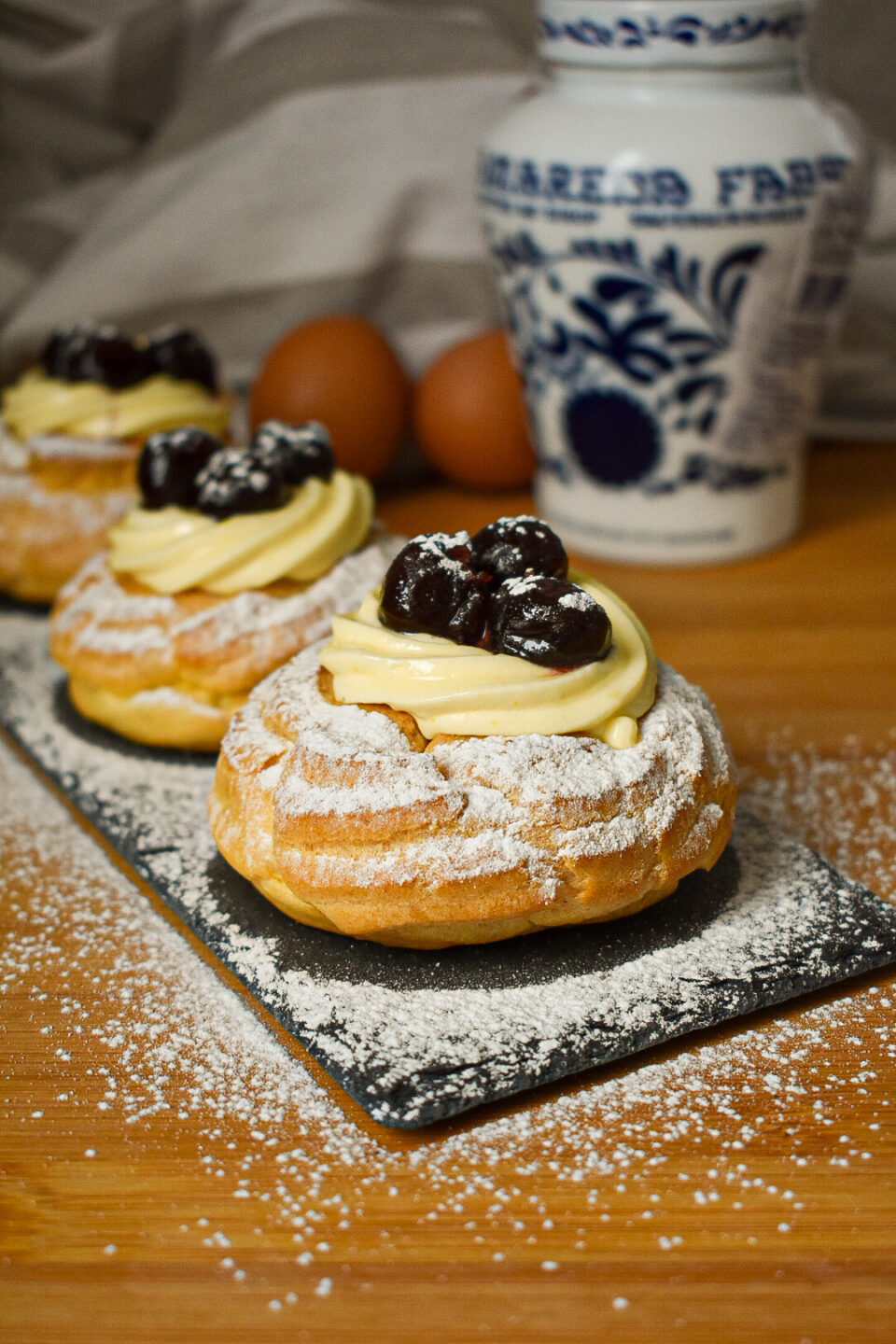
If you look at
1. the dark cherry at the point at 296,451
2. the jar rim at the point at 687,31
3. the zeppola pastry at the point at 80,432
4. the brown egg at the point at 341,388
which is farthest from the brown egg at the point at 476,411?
the dark cherry at the point at 296,451

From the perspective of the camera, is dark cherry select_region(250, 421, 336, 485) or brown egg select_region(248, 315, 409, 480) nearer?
dark cherry select_region(250, 421, 336, 485)

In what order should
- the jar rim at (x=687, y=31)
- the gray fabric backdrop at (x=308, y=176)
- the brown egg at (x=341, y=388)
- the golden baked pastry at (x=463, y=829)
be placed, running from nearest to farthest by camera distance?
the golden baked pastry at (x=463, y=829) < the jar rim at (x=687, y=31) < the brown egg at (x=341, y=388) < the gray fabric backdrop at (x=308, y=176)

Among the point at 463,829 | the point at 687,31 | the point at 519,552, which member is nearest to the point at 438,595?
the point at 519,552

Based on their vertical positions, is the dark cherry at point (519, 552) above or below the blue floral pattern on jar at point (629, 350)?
above

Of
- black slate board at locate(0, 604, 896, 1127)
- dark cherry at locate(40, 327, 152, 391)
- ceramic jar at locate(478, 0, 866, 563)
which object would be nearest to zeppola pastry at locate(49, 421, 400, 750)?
black slate board at locate(0, 604, 896, 1127)

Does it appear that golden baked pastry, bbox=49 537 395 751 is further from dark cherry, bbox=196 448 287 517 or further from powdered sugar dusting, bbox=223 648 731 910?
powdered sugar dusting, bbox=223 648 731 910

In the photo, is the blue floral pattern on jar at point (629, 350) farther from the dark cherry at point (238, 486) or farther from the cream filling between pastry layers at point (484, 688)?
the cream filling between pastry layers at point (484, 688)
